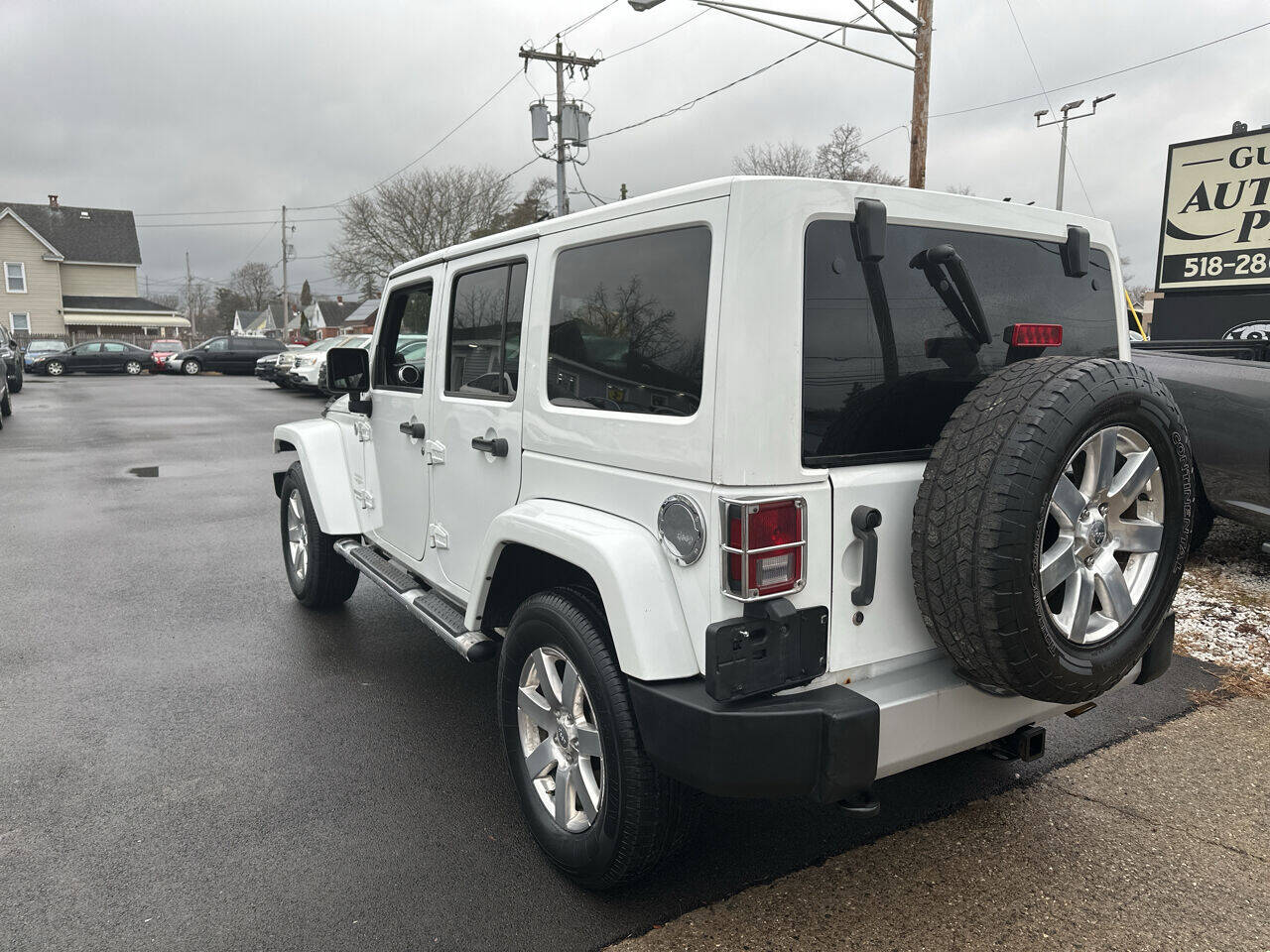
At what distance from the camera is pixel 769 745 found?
87.1 inches

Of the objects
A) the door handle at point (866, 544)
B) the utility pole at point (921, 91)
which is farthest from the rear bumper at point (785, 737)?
the utility pole at point (921, 91)

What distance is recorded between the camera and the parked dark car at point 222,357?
34.2 meters

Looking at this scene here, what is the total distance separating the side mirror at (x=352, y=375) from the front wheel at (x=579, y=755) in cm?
200

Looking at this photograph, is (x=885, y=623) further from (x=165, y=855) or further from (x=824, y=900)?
(x=165, y=855)

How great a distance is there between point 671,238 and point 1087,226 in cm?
159

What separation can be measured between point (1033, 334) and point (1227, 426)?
340cm

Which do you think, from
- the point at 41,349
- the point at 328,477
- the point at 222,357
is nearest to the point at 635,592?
the point at 328,477

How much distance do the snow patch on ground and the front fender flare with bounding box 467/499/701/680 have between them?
367 cm

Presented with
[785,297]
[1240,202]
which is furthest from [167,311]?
[785,297]

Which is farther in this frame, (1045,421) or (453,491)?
(453,491)

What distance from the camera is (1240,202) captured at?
10938mm

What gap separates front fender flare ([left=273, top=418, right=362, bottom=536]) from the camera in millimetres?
4672

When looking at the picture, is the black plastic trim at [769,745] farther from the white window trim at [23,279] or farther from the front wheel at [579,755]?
the white window trim at [23,279]

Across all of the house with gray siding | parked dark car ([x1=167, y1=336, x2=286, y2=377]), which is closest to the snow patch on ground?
parked dark car ([x1=167, y1=336, x2=286, y2=377])
